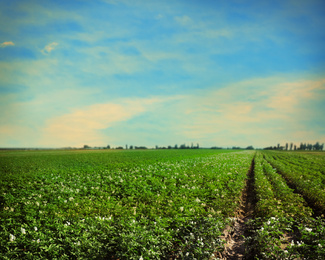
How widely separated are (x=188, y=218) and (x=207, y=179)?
8158mm

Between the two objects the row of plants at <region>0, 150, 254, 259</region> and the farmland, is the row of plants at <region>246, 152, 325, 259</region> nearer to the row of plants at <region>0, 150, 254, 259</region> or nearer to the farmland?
the farmland

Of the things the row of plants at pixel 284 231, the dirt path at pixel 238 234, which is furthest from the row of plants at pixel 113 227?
the row of plants at pixel 284 231

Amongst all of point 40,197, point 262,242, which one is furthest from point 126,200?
point 262,242

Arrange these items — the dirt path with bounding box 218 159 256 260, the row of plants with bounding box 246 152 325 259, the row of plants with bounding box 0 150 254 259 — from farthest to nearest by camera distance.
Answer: the dirt path with bounding box 218 159 256 260 → the row of plants with bounding box 0 150 254 259 → the row of plants with bounding box 246 152 325 259

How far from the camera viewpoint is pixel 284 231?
26.5 feet

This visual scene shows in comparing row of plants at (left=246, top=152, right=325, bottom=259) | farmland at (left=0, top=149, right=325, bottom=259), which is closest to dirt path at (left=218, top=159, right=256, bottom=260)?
farmland at (left=0, top=149, right=325, bottom=259)

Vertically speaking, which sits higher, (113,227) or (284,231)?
(113,227)

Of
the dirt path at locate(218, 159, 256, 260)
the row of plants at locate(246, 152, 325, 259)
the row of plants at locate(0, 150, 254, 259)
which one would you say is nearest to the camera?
the row of plants at locate(246, 152, 325, 259)

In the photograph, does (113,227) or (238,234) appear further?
(238,234)

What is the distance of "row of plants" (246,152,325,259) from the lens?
213 inches

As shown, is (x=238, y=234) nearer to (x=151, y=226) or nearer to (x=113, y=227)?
(x=151, y=226)

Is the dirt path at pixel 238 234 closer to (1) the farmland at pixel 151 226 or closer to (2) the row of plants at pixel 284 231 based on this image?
(1) the farmland at pixel 151 226

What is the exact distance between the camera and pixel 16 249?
5418 millimetres

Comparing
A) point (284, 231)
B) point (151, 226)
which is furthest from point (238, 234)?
point (151, 226)
